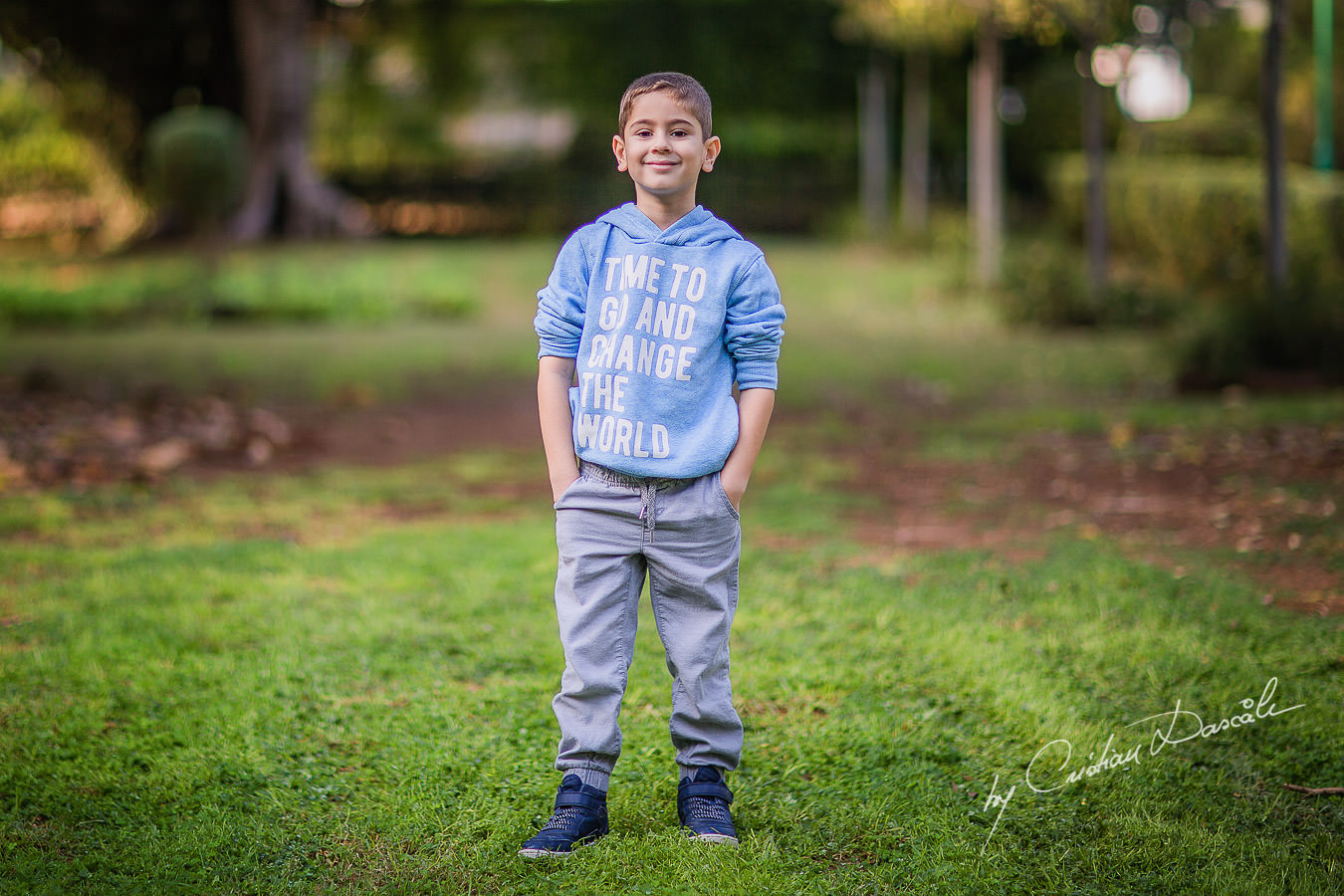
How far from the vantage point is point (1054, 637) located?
3.71 metres

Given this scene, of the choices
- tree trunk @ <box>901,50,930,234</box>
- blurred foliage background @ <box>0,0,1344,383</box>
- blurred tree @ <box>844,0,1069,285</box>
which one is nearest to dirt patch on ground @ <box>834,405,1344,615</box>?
blurred tree @ <box>844,0,1069,285</box>

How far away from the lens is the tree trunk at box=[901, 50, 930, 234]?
19812 millimetres

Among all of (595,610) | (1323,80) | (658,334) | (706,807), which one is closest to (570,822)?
(706,807)

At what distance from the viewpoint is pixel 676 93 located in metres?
2.56

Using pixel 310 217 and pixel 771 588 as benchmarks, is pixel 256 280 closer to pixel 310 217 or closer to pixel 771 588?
pixel 310 217

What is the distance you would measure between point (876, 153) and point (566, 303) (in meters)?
19.4

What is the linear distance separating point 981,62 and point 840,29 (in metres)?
8.67

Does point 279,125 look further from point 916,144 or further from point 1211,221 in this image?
point 1211,221

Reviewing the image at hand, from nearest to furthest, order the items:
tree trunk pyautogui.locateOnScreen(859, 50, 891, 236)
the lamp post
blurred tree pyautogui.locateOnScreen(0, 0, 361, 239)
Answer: the lamp post, blurred tree pyautogui.locateOnScreen(0, 0, 361, 239), tree trunk pyautogui.locateOnScreen(859, 50, 891, 236)

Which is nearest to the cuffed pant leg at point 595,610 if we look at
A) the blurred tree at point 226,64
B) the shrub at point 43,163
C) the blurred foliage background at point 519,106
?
the blurred foliage background at point 519,106

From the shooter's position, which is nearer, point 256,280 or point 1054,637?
point 1054,637

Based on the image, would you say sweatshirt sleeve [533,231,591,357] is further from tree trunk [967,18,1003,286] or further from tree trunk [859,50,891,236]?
tree trunk [859,50,891,236]

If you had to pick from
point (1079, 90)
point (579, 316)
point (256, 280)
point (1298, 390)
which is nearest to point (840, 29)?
point (1079, 90)

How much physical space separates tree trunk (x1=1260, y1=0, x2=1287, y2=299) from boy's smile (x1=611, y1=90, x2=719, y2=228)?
6.28 meters
